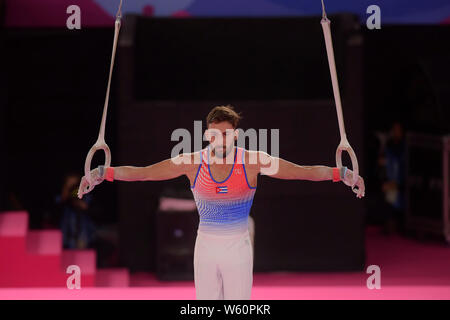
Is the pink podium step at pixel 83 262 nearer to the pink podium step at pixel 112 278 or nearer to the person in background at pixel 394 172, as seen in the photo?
the pink podium step at pixel 112 278

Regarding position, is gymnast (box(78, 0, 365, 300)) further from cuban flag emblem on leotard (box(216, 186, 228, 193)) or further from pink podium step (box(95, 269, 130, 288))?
→ pink podium step (box(95, 269, 130, 288))

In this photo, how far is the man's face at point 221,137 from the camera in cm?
375

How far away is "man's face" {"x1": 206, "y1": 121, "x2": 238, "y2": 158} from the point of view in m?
3.75

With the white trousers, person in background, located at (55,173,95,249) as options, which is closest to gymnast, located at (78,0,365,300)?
the white trousers

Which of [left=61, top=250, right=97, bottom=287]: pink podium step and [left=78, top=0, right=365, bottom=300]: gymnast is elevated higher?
[left=78, top=0, right=365, bottom=300]: gymnast

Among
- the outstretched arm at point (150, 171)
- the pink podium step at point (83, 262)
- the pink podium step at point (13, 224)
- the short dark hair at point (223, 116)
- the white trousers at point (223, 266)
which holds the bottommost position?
the pink podium step at point (83, 262)

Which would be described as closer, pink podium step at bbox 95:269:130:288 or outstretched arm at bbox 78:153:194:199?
outstretched arm at bbox 78:153:194:199

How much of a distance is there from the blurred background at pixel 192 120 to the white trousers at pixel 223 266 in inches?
117

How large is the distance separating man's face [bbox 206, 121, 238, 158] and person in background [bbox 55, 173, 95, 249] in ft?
13.0

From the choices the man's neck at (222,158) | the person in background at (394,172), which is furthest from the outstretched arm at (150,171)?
the person in background at (394,172)

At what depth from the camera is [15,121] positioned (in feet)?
28.6

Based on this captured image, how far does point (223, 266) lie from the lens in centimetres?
376

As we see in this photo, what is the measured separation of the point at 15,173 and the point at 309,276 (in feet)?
12.1

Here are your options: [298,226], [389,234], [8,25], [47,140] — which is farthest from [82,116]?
[389,234]
